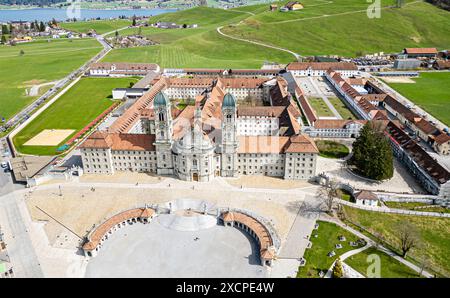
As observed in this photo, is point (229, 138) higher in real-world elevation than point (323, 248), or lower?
higher

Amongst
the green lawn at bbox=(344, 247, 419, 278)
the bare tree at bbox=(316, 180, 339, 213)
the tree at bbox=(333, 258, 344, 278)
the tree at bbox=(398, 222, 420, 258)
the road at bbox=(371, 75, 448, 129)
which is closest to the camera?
the tree at bbox=(333, 258, 344, 278)

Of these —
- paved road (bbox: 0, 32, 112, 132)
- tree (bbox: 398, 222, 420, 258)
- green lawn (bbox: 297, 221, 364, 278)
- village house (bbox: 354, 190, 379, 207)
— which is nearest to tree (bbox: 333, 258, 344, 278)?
green lawn (bbox: 297, 221, 364, 278)

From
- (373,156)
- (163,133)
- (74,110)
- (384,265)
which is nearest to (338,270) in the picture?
(384,265)

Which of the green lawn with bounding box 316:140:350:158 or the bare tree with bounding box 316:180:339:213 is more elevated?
the green lawn with bounding box 316:140:350:158

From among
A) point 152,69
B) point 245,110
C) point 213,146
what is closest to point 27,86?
point 152,69

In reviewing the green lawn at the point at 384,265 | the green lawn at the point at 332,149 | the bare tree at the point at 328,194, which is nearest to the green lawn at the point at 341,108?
the green lawn at the point at 332,149

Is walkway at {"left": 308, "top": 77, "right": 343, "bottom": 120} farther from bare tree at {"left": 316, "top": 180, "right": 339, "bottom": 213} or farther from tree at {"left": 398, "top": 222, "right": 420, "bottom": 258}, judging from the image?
tree at {"left": 398, "top": 222, "right": 420, "bottom": 258}

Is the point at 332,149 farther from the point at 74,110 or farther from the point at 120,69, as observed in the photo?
the point at 120,69
